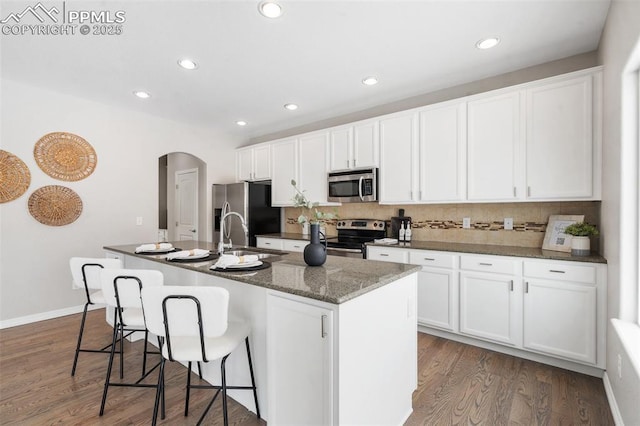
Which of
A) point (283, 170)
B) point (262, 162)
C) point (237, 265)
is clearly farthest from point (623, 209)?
point (262, 162)

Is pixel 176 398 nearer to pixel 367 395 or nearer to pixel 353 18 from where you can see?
pixel 367 395

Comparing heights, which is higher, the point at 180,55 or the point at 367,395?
the point at 180,55

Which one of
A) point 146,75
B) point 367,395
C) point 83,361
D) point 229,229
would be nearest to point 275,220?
point 229,229

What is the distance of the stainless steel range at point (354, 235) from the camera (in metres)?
3.59

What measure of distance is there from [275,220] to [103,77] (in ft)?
9.52

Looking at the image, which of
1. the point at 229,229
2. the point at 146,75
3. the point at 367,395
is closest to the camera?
the point at 367,395

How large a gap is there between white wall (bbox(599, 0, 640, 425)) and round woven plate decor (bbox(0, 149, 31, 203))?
5.18 metres

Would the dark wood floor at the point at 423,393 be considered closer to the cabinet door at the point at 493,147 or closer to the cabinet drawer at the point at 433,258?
the cabinet drawer at the point at 433,258

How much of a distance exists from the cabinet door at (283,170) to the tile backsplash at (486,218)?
3.95ft

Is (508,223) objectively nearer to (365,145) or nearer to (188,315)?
(365,145)

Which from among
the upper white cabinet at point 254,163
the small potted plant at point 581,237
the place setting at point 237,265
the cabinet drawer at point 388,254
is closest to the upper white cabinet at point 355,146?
the cabinet drawer at point 388,254

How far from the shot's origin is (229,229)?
4934 mm

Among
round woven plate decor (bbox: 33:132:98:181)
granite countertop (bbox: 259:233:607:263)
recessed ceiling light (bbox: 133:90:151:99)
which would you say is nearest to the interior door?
round woven plate decor (bbox: 33:132:98:181)

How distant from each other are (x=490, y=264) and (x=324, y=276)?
1782 millimetres
